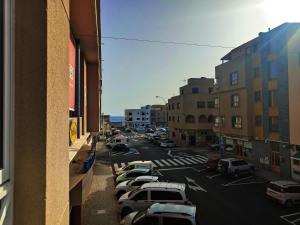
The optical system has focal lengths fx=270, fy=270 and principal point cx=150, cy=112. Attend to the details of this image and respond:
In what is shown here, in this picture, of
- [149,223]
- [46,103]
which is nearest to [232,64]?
[149,223]

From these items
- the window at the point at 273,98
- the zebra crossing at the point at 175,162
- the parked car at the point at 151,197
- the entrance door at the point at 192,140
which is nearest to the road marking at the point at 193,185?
the parked car at the point at 151,197

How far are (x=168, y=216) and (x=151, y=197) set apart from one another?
145 inches

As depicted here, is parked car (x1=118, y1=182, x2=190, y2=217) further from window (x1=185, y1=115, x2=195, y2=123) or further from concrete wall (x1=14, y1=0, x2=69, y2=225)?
window (x1=185, y1=115, x2=195, y2=123)

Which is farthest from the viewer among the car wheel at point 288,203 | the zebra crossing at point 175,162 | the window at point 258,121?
the zebra crossing at point 175,162

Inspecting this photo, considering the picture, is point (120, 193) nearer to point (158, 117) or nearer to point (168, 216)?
point (168, 216)

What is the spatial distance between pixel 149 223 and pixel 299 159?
700 inches

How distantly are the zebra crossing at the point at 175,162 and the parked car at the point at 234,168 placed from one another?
739cm

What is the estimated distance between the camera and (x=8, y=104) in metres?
1.84

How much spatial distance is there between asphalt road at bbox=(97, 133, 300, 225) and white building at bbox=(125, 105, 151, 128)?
9508 centimetres

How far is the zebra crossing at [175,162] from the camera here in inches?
1297

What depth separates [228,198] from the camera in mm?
19188

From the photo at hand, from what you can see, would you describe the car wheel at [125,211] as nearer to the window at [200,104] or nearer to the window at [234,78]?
the window at [234,78]

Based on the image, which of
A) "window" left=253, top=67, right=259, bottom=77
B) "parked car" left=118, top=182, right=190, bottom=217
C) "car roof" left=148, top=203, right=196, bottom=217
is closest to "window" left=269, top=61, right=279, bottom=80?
"window" left=253, top=67, right=259, bottom=77

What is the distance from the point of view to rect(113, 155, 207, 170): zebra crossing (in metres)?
32.9
